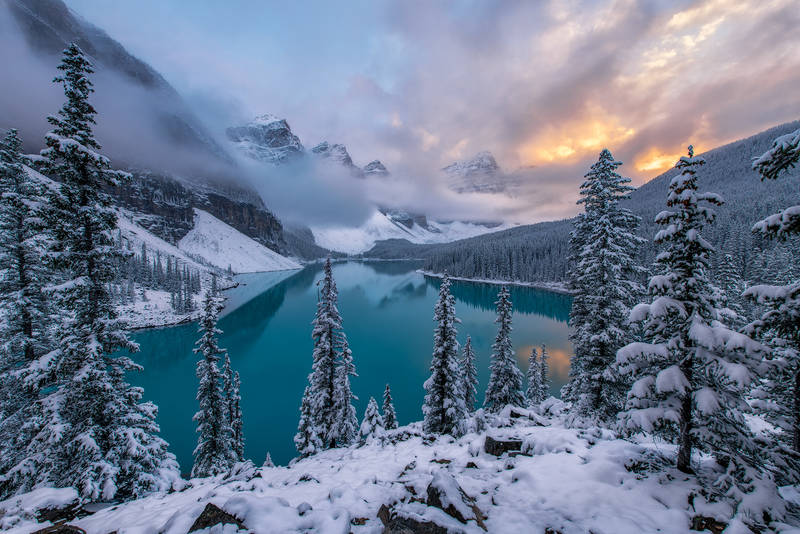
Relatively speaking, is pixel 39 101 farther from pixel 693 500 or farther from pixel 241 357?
pixel 693 500

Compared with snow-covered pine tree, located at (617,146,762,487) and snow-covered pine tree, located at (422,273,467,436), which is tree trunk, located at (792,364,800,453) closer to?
snow-covered pine tree, located at (617,146,762,487)

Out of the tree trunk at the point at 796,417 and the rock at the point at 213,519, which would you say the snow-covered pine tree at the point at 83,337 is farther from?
the tree trunk at the point at 796,417

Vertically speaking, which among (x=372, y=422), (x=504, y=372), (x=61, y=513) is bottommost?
(x=372, y=422)

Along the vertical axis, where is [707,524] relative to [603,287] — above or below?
below

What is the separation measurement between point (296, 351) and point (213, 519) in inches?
2470

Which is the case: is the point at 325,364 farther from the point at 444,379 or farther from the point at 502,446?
the point at 502,446

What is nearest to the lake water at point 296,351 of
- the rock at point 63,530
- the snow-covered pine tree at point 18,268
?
the snow-covered pine tree at point 18,268

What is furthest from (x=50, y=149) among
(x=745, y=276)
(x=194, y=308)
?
(x=745, y=276)

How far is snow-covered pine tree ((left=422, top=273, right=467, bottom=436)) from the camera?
19.7 meters

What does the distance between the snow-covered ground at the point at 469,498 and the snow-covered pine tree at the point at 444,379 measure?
857 centimetres

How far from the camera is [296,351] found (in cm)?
6450

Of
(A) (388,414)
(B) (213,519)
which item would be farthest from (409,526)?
(A) (388,414)

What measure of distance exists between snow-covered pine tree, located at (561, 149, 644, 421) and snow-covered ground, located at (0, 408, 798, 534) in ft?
18.6

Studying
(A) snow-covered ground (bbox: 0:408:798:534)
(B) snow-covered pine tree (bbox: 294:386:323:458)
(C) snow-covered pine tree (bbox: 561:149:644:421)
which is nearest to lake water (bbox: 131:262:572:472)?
(B) snow-covered pine tree (bbox: 294:386:323:458)
